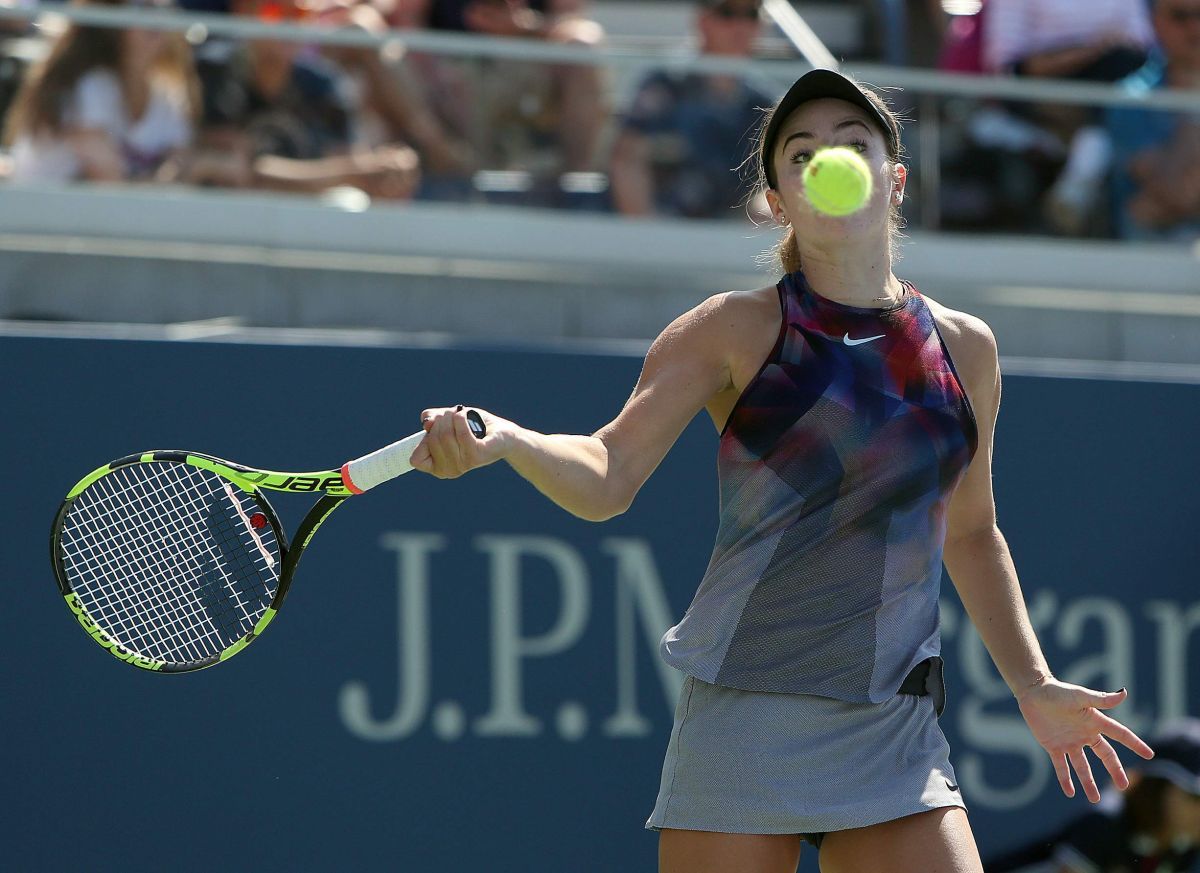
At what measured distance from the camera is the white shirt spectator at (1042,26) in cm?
636

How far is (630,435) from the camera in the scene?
106 inches

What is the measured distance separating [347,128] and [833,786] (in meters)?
3.38

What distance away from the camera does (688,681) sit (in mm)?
2791

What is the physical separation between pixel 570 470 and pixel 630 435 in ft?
0.47

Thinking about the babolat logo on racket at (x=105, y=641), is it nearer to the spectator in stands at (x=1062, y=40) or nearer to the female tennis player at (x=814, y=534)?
the female tennis player at (x=814, y=534)

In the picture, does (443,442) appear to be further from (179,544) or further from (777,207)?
(179,544)

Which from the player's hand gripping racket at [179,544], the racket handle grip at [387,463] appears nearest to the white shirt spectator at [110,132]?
the player's hand gripping racket at [179,544]

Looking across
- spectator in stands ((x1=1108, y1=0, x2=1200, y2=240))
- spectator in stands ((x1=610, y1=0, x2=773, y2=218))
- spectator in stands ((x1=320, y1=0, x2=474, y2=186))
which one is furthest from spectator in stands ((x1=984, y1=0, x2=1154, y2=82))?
spectator in stands ((x1=320, y1=0, x2=474, y2=186))

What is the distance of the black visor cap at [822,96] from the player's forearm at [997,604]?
68 cm

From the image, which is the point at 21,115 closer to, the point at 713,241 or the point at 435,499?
the point at 435,499

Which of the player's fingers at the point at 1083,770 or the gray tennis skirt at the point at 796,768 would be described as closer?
the gray tennis skirt at the point at 796,768

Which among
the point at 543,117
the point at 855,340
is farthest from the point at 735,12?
the point at 855,340

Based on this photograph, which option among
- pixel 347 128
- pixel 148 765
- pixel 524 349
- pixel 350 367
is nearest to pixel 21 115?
pixel 347 128

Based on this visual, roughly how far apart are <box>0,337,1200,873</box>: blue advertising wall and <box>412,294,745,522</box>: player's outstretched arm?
6.77 feet
